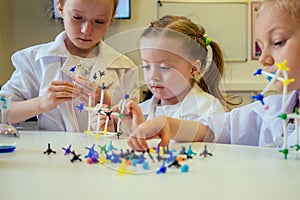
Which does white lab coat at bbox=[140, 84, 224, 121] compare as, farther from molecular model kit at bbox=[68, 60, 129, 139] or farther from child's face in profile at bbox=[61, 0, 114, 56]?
child's face in profile at bbox=[61, 0, 114, 56]

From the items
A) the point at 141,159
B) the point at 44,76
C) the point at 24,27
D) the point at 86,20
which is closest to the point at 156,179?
the point at 141,159

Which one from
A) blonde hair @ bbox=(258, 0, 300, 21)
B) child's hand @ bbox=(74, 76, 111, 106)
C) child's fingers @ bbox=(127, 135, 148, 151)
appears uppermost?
blonde hair @ bbox=(258, 0, 300, 21)

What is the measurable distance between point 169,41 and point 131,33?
80mm

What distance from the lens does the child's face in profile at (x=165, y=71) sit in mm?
642

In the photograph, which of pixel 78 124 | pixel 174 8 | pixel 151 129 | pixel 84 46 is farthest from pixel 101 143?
pixel 174 8

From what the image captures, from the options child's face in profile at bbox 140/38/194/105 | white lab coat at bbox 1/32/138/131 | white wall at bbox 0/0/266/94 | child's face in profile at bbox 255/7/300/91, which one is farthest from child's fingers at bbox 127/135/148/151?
white wall at bbox 0/0/266/94

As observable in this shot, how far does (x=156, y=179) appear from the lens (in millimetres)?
470

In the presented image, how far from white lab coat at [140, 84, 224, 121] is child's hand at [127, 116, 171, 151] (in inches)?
0.6

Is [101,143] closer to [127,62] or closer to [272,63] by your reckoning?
[127,62]

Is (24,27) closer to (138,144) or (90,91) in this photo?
(90,91)

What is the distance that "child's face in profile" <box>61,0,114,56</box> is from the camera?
36.8 inches

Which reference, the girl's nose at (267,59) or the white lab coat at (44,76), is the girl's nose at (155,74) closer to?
the girl's nose at (267,59)

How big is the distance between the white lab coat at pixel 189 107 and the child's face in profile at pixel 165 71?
1 centimetres

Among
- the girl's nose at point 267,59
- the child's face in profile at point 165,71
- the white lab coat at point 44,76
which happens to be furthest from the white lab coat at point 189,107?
the white lab coat at point 44,76
